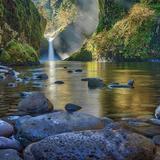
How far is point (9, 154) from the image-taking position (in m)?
10.7

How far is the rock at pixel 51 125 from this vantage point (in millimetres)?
12617

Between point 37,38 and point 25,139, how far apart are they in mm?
72308

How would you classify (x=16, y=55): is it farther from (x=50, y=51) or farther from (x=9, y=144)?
(x=9, y=144)

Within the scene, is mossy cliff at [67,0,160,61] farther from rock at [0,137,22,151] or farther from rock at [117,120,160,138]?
rock at [0,137,22,151]

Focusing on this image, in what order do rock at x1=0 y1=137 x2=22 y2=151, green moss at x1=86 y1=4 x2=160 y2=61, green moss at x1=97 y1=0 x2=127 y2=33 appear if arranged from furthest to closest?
green moss at x1=97 y1=0 x2=127 y2=33 < green moss at x1=86 y1=4 x2=160 y2=61 < rock at x1=0 y1=137 x2=22 y2=151

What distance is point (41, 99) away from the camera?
1806 centimetres

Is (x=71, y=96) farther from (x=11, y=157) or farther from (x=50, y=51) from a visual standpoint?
(x=50, y=51)

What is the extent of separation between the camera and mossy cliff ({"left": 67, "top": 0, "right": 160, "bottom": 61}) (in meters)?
84.6

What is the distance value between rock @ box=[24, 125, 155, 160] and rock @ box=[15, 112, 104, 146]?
2.23 m

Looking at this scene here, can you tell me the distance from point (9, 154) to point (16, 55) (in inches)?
2126

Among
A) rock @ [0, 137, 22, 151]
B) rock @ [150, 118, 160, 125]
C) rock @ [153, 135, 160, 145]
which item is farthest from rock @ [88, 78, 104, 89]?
rock @ [0, 137, 22, 151]

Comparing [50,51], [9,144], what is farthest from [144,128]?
[50,51]

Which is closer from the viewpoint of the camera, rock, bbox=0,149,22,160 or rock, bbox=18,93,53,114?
rock, bbox=0,149,22,160

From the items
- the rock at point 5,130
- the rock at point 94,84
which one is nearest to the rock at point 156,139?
the rock at point 5,130
